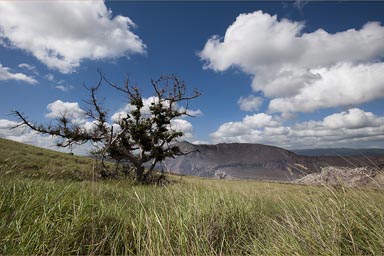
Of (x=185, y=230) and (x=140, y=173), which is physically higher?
(x=185, y=230)

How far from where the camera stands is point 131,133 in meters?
19.0

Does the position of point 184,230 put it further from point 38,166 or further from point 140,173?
point 38,166

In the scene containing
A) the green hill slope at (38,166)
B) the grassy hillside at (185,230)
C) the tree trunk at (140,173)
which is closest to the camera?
the grassy hillside at (185,230)

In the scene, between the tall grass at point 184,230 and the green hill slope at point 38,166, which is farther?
the green hill slope at point 38,166

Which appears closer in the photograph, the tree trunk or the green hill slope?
the green hill slope

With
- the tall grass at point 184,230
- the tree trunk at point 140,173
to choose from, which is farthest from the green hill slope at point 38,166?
the tree trunk at point 140,173

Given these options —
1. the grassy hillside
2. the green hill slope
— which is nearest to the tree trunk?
the green hill slope

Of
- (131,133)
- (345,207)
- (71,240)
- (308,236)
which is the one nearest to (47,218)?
(71,240)

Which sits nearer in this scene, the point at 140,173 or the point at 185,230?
the point at 185,230

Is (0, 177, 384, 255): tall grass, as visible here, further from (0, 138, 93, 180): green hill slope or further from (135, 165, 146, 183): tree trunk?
(135, 165, 146, 183): tree trunk

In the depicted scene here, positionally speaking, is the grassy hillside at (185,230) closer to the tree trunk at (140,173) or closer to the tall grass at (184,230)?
the tall grass at (184,230)

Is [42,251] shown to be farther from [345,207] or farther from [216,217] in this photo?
[345,207]

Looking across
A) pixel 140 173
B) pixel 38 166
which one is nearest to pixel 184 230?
pixel 140 173

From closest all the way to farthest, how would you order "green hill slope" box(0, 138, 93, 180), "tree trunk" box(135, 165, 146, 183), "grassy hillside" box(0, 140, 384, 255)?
"grassy hillside" box(0, 140, 384, 255)
"green hill slope" box(0, 138, 93, 180)
"tree trunk" box(135, 165, 146, 183)
